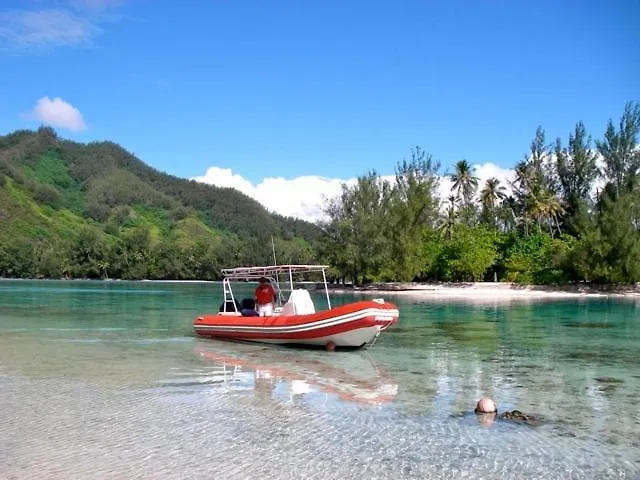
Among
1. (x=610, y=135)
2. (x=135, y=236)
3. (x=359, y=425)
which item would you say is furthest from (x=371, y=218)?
(x=135, y=236)

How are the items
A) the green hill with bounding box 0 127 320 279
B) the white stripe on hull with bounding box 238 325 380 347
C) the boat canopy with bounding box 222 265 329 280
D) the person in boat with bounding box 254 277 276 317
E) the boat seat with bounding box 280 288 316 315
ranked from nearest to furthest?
1. the white stripe on hull with bounding box 238 325 380 347
2. the boat seat with bounding box 280 288 316 315
3. the boat canopy with bounding box 222 265 329 280
4. the person in boat with bounding box 254 277 276 317
5. the green hill with bounding box 0 127 320 279

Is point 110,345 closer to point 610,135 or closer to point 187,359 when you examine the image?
point 187,359

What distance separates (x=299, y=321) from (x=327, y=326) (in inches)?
37.8

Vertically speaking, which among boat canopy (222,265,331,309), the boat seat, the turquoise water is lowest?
the turquoise water

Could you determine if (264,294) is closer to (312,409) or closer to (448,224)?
(312,409)

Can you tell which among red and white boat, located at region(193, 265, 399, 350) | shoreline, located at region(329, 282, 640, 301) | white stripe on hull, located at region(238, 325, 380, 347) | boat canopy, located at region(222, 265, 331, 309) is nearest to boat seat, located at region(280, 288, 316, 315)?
red and white boat, located at region(193, 265, 399, 350)

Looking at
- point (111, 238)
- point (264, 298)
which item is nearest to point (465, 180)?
point (264, 298)

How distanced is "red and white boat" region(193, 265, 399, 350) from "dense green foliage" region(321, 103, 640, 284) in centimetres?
4490

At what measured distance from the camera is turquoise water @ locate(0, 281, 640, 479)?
7.95 m

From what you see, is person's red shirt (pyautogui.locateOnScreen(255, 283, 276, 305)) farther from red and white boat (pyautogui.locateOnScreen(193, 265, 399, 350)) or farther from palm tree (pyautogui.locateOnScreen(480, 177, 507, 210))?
palm tree (pyautogui.locateOnScreen(480, 177, 507, 210))

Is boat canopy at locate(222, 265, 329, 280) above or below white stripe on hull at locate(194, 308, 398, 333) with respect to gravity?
above

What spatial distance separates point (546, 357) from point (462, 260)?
4637cm

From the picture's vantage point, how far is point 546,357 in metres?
18.3

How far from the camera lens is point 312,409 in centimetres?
1098
